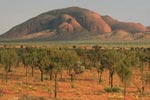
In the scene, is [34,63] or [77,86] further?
[34,63]

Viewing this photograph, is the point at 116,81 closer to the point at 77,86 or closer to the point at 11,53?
the point at 77,86

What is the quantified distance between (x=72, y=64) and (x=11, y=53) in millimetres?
16521

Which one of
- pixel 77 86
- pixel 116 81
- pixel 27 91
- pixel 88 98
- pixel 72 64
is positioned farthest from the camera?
pixel 116 81

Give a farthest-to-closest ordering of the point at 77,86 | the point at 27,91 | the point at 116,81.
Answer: the point at 116,81 < the point at 77,86 < the point at 27,91

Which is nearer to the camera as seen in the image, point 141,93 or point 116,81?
point 141,93

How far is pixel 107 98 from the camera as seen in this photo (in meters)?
61.3

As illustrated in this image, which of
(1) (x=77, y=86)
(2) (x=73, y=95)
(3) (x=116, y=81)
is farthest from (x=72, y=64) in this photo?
(2) (x=73, y=95)

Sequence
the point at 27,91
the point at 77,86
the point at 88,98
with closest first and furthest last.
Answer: the point at 88,98, the point at 27,91, the point at 77,86

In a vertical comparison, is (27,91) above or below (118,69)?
below

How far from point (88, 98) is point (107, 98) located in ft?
12.4

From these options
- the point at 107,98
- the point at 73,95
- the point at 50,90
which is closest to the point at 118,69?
the point at 107,98

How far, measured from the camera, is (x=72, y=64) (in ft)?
272

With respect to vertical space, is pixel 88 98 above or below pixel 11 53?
below

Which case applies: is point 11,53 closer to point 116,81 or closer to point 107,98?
point 116,81
